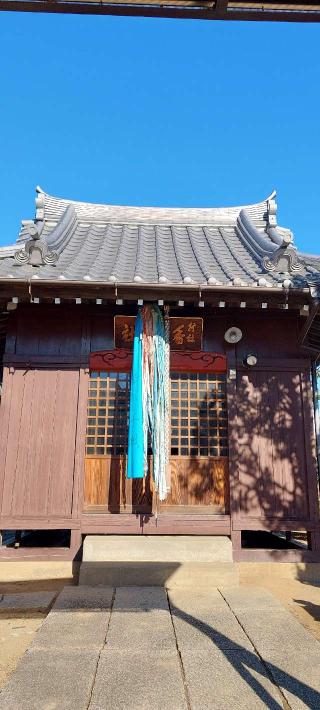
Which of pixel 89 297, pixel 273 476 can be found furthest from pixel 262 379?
pixel 89 297

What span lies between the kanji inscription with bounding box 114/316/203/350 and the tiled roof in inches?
32.2

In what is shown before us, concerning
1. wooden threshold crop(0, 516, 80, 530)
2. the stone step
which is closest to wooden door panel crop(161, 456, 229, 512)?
the stone step

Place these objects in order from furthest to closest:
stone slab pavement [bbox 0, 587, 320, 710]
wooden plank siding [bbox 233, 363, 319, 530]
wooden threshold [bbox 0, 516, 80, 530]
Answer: wooden plank siding [bbox 233, 363, 319, 530]
wooden threshold [bbox 0, 516, 80, 530]
stone slab pavement [bbox 0, 587, 320, 710]

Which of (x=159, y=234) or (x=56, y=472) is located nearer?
(x=56, y=472)

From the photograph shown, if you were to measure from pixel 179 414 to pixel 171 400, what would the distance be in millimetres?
309

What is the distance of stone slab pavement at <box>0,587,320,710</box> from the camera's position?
321cm

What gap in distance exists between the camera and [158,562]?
6.97 metres

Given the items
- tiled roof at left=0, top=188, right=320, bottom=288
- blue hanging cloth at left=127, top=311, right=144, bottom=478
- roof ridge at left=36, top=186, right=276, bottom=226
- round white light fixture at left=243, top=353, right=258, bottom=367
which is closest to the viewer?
blue hanging cloth at left=127, top=311, right=144, bottom=478

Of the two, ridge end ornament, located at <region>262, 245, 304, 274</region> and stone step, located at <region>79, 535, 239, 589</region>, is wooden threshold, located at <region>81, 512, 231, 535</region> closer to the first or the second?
stone step, located at <region>79, 535, 239, 589</region>

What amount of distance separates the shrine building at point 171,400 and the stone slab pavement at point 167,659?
208 cm

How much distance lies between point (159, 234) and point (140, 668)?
34.3ft

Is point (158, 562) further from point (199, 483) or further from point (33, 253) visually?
point (33, 253)

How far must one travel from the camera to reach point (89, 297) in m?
7.59

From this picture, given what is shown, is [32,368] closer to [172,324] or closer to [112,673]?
[172,324]
